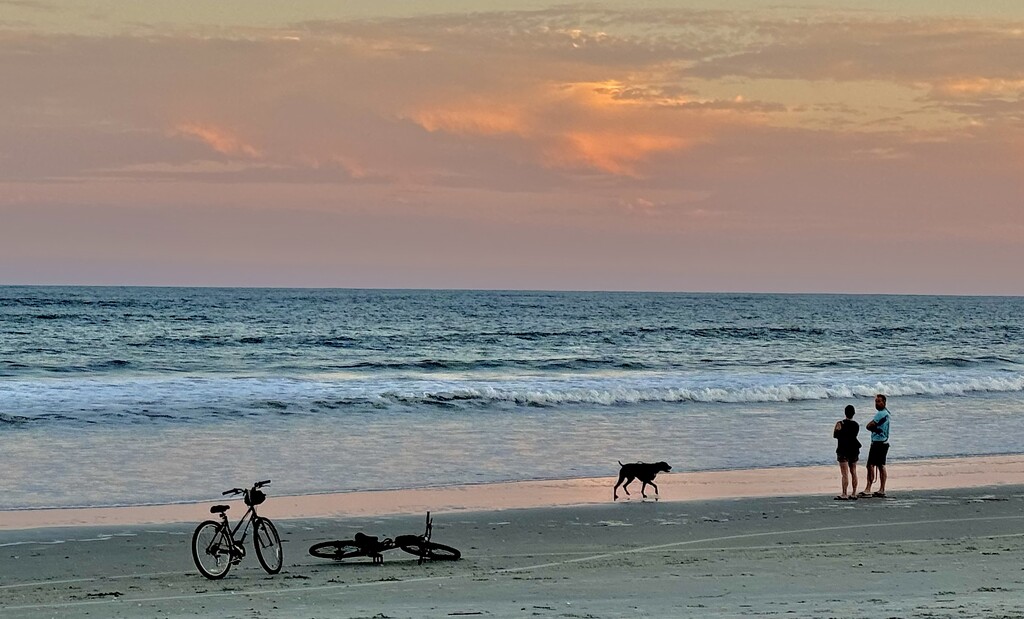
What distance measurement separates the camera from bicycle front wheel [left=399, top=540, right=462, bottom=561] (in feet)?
37.7

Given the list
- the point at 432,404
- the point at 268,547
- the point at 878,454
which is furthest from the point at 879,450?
the point at 432,404

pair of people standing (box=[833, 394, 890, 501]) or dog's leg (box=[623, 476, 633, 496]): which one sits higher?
pair of people standing (box=[833, 394, 890, 501])

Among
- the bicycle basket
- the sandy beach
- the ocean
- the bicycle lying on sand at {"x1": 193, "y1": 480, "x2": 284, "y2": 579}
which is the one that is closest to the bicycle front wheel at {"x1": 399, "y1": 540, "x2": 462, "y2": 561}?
the sandy beach

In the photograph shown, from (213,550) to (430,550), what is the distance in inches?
84.0

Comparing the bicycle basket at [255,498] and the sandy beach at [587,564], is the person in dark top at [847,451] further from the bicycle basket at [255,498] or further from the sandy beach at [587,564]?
the bicycle basket at [255,498]

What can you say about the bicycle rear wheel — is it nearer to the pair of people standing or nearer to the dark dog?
the dark dog

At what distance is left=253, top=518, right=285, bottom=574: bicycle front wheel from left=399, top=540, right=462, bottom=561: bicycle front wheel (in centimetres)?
120

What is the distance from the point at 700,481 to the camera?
59.5 ft

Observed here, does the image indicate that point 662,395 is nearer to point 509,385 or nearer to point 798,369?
point 509,385

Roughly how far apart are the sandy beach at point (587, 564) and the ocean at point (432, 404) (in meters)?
2.87

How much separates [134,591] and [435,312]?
86.4 meters

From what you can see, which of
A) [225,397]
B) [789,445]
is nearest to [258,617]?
[789,445]

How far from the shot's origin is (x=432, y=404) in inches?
1188

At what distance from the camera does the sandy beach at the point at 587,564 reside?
9406 millimetres
